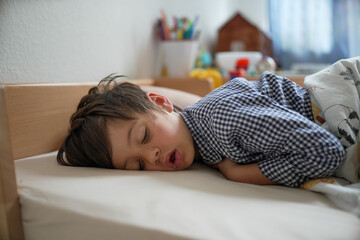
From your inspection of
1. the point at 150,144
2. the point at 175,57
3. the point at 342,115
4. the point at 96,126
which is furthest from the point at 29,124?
the point at 175,57

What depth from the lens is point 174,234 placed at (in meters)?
0.42

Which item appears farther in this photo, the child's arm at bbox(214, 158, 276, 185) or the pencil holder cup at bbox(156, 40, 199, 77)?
the pencil holder cup at bbox(156, 40, 199, 77)

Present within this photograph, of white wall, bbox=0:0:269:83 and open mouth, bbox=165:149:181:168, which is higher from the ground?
white wall, bbox=0:0:269:83

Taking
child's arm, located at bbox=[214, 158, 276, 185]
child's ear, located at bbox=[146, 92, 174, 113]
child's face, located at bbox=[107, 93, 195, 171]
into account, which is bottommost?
child's arm, located at bbox=[214, 158, 276, 185]

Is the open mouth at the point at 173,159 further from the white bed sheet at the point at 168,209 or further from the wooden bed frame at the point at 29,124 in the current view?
the wooden bed frame at the point at 29,124

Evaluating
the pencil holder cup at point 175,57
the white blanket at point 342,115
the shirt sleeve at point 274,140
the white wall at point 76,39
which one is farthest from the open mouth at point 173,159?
the pencil holder cup at point 175,57

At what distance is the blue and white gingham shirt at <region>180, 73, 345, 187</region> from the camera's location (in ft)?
1.98

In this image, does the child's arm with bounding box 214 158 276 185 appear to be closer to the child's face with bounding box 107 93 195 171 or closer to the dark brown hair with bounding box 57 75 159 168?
the child's face with bounding box 107 93 195 171

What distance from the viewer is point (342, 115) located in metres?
0.70

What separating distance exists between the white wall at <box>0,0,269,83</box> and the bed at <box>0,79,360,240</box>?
1.02ft

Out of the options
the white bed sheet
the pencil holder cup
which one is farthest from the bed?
the pencil holder cup

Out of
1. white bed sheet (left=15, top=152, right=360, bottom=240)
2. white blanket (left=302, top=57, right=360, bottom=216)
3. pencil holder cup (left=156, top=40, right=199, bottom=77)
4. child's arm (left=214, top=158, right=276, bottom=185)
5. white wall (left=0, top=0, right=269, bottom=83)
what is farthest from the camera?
pencil holder cup (left=156, top=40, right=199, bottom=77)

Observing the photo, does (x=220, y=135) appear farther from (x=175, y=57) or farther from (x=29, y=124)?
(x=175, y=57)

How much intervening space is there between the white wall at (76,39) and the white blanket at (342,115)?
2.38ft
